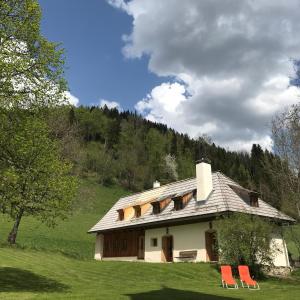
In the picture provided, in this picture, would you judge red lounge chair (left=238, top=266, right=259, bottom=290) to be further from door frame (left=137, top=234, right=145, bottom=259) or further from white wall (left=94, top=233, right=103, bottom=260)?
white wall (left=94, top=233, right=103, bottom=260)

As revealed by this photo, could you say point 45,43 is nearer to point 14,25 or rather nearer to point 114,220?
point 14,25

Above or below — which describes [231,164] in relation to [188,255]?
above

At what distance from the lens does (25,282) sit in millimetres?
16219

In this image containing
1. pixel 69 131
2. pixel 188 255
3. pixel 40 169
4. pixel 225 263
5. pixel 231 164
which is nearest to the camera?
pixel 40 169

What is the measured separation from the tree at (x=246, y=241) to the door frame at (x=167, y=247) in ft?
27.3

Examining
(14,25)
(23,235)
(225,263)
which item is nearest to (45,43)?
(14,25)

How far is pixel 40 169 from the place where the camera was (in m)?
14.2

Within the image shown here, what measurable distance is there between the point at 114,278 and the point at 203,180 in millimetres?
11603

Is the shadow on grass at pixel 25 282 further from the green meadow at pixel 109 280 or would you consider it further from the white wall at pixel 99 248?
A: the white wall at pixel 99 248

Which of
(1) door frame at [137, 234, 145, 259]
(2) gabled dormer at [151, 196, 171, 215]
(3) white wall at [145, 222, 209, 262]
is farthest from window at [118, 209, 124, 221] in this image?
(2) gabled dormer at [151, 196, 171, 215]

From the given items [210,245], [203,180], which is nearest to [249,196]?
[203,180]

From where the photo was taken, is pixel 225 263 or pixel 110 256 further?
pixel 110 256

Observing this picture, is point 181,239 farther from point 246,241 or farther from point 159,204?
point 246,241

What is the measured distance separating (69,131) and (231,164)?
3530 inches
